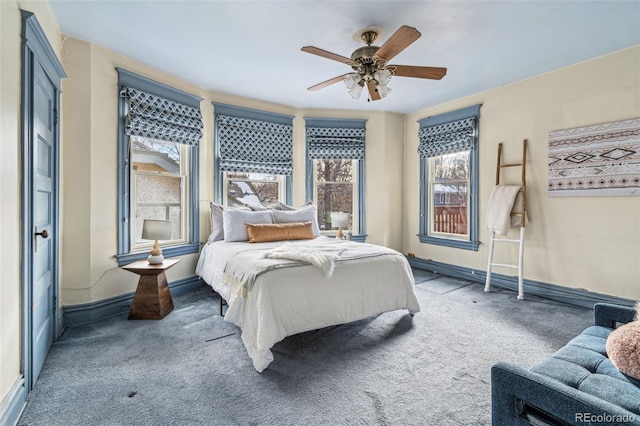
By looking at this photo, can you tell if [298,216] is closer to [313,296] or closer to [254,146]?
[254,146]

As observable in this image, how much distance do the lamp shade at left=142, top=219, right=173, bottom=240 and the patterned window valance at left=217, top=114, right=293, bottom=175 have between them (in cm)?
146

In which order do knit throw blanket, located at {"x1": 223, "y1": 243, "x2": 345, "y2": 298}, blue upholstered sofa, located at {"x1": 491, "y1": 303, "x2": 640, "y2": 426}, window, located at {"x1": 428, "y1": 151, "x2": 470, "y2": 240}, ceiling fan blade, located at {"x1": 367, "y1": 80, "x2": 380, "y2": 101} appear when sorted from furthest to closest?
window, located at {"x1": 428, "y1": 151, "x2": 470, "y2": 240}
ceiling fan blade, located at {"x1": 367, "y1": 80, "x2": 380, "y2": 101}
knit throw blanket, located at {"x1": 223, "y1": 243, "x2": 345, "y2": 298}
blue upholstered sofa, located at {"x1": 491, "y1": 303, "x2": 640, "y2": 426}

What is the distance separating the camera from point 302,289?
7.79 feet

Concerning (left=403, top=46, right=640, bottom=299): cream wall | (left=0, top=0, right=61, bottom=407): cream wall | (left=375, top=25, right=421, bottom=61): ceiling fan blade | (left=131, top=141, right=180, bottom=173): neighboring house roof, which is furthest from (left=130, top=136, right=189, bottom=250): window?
(left=403, top=46, right=640, bottom=299): cream wall

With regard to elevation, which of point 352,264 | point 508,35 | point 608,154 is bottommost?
point 352,264

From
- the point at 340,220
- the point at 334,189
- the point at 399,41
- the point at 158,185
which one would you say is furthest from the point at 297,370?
the point at 334,189

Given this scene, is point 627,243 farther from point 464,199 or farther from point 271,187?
point 271,187

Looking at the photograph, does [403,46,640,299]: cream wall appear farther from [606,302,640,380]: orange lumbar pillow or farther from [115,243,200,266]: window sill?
[115,243,200,266]: window sill

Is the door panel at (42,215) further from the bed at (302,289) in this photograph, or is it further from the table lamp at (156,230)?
the bed at (302,289)

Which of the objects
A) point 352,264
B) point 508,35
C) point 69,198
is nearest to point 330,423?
point 352,264

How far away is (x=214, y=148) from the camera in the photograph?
169 inches

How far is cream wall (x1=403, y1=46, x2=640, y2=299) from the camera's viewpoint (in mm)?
3143

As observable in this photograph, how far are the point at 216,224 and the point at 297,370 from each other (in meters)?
2.34

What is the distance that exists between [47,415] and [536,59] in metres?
4.95
